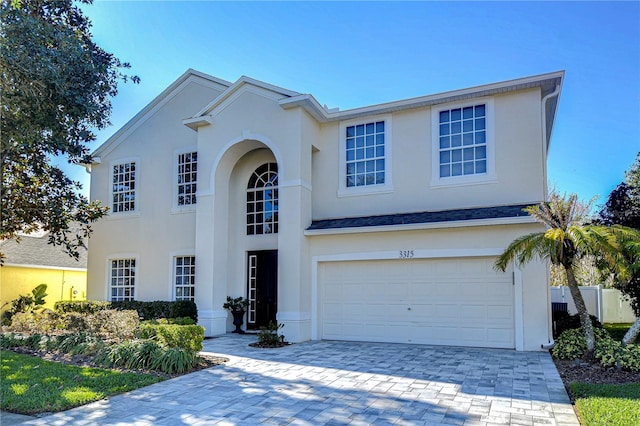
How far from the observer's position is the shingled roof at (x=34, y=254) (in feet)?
66.8

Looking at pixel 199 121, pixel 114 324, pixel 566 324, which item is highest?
pixel 199 121

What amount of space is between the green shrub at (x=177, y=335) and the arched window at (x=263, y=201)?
237 inches

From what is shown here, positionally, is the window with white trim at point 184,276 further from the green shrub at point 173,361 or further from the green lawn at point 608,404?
the green lawn at point 608,404

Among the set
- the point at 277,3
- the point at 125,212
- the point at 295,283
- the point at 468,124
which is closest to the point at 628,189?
the point at 468,124

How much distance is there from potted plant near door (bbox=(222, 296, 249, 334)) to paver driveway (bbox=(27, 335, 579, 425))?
4385 mm

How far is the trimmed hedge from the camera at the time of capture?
1448 cm

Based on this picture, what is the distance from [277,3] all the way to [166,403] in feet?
33.5

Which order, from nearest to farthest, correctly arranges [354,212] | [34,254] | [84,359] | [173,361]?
[173,361] < [84,359] < [354,212] < [34,254]

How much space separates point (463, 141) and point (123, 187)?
1274 centimetres

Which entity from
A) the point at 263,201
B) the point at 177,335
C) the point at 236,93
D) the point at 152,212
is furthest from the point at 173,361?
the point at 152,212

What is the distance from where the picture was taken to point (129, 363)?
911 cm

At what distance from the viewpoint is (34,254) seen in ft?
70.7

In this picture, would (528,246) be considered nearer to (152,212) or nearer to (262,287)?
(262,287)

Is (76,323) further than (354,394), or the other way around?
(76,323)
